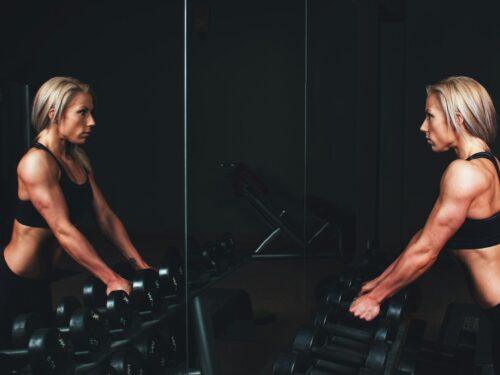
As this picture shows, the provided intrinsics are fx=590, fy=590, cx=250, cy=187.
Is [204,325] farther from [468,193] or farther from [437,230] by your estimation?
[468,193]

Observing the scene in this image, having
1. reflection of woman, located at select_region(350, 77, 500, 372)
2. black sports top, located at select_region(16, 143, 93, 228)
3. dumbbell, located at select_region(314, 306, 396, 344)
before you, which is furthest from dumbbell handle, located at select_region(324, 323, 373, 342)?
black sports top, located at select_region(16, 143, 93, 228)

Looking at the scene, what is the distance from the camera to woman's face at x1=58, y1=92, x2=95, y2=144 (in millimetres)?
1113

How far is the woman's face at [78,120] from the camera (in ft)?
3.65

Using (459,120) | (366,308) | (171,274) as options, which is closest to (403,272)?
(366,308)

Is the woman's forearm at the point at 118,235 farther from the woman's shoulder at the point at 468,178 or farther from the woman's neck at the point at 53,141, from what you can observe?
the woman's shoulder at the point at 468,178

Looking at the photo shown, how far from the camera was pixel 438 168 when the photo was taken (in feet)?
16.0

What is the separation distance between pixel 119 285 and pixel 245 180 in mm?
762

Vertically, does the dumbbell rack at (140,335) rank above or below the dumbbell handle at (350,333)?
above

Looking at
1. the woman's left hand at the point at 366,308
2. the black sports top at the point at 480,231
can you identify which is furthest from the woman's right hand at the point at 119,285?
the black sports top at the point at 480,231

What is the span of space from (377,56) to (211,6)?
2.51 m

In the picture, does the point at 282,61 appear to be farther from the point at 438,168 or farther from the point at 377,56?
the point at 438,168

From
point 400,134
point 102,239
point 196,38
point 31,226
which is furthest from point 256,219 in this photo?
point 400,134

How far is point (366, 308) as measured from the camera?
6.66ft

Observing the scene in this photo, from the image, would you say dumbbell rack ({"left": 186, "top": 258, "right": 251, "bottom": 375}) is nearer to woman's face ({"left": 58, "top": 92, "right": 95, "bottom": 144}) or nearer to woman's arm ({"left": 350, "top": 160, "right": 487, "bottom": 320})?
woman's arm ({"left": 350, "top": 160, "right": 487, "bottom": 320})
